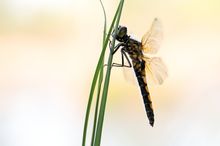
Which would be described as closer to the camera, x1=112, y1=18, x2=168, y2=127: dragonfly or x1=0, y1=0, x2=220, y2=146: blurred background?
x1=112, y1=18, x2=168, y2=127: dragonfly

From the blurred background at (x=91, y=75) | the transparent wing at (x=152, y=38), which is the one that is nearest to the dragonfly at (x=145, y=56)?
the transparent wing at (x=152, y=38)

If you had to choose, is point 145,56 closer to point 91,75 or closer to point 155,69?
point 155,69

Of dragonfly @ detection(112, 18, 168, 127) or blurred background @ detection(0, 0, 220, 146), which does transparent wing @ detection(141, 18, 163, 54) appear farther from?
blurred background @ detection(0, 0, 220, 146)

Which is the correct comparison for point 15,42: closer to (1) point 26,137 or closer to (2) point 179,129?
(1) point 26,137

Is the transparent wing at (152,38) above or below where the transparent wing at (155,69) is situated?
above

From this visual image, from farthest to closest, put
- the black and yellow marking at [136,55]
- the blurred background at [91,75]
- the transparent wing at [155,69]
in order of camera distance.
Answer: the blurred background at [91,75] → the transparent wing at [155,69] → the black and yellow marking at [136,55]

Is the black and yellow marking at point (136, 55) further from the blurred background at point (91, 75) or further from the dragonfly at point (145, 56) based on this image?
the blurred background at point (91, 75)

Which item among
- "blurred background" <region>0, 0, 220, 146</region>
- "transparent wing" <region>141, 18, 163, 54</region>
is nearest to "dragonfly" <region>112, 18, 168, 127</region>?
"transparent wing" <region>141, 18, 163, 54</region>

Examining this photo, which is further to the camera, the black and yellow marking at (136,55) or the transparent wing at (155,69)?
the transparent wing at (155,69)
